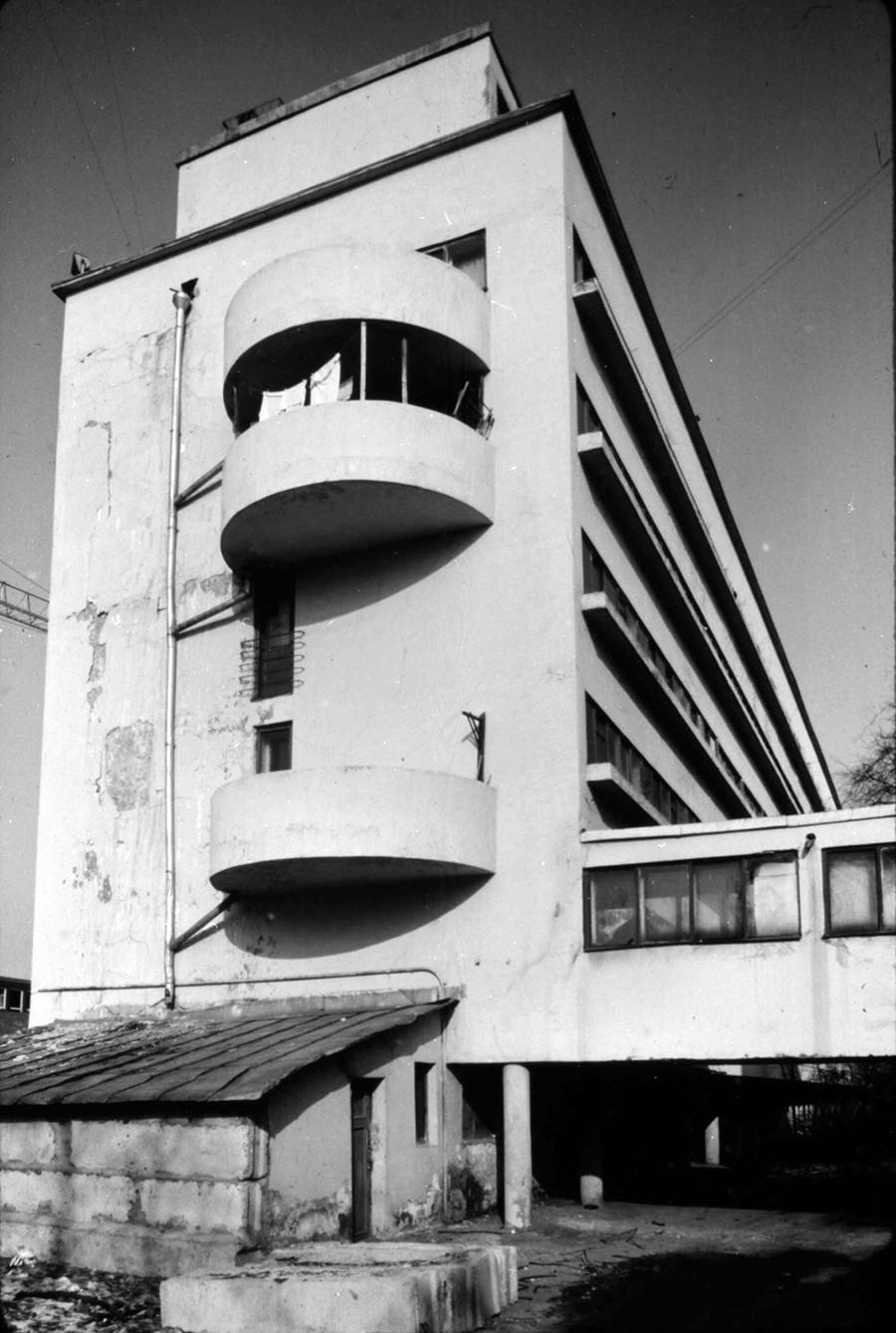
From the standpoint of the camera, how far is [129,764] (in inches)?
1054

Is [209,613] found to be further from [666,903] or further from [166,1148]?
[166,1148]

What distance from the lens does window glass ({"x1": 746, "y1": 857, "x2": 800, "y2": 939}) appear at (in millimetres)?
20203

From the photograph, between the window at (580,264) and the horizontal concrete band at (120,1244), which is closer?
the horizontal concrete band at (120,1244)

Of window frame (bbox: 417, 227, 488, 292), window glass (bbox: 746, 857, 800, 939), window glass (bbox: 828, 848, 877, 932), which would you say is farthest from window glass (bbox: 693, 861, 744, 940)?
window frame (bbox: 417, 227, 488, 292)

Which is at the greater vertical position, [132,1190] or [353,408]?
[353,408]

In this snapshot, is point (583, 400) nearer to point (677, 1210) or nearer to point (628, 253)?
point (628, 253)

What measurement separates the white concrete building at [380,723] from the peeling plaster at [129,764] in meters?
0.06

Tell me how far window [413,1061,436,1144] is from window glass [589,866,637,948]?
3389 millimetres

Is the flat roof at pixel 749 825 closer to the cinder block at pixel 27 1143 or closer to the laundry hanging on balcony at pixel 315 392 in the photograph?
the laundry hanging on balcony at pixel 315 392

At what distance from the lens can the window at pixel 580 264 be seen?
25.7 meters

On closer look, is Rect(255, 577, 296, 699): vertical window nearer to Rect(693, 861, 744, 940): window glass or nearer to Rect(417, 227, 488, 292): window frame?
Rect(417, 227, 488, 292): window frame

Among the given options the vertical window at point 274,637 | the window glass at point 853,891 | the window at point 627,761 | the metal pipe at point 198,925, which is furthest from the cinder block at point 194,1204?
the vertical window at point 274,637

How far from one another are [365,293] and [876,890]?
12.8 metres

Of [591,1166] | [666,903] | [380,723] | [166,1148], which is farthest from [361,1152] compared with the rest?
[380,723]
